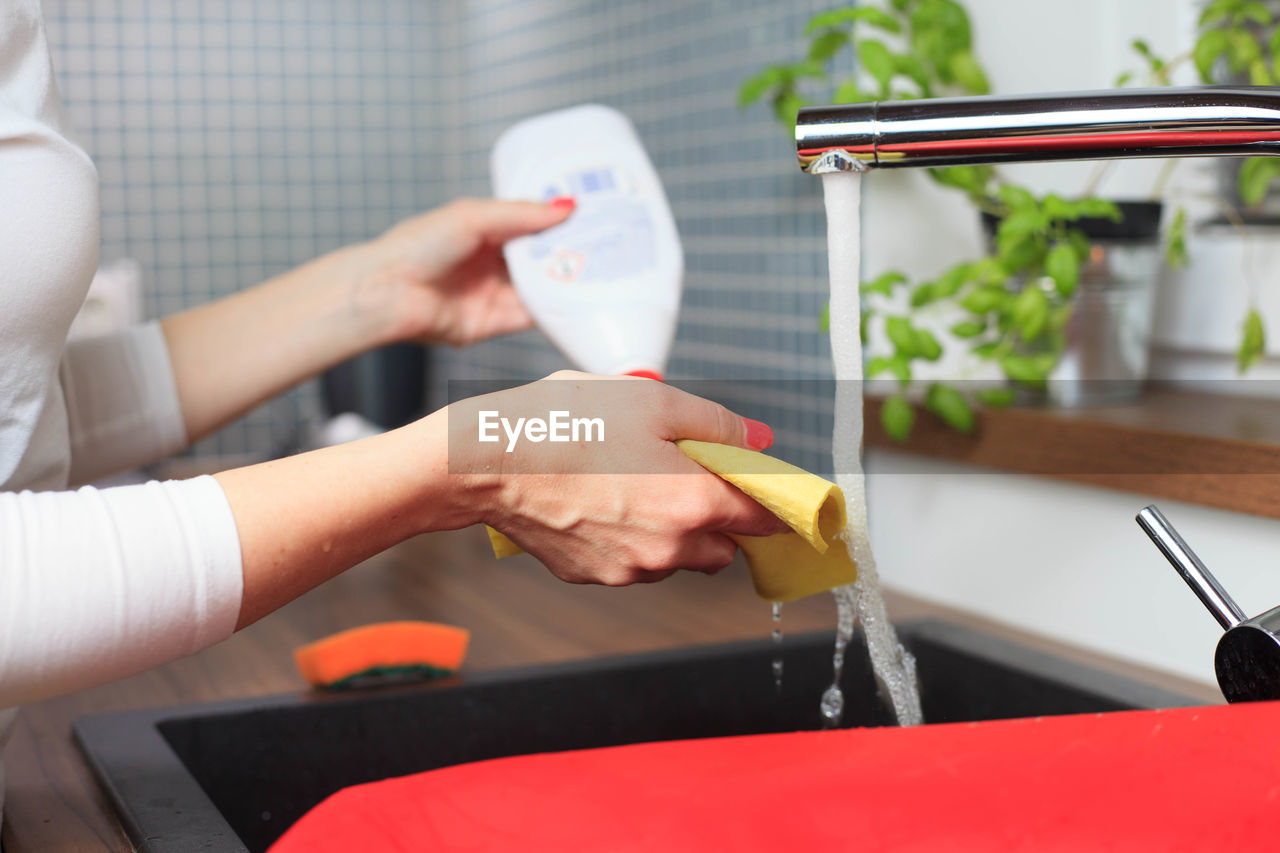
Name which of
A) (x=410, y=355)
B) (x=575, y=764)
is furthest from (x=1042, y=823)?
(x=410, y=355)

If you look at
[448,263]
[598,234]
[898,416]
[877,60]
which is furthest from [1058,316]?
[448,263]

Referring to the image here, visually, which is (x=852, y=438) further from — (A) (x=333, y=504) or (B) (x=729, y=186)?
(B) (x=729, y=186)

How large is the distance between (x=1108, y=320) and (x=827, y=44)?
353mm

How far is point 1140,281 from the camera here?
1000 millimetres

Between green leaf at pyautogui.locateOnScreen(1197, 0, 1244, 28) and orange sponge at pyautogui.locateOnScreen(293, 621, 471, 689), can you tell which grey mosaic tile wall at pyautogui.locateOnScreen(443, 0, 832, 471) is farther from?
orange sponge at pyautogui.locateOnScreen(293, 621, 471, 689)

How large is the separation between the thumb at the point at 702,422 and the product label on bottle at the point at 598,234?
1.02 feet

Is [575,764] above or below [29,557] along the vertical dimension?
below

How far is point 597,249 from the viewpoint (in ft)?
2.91

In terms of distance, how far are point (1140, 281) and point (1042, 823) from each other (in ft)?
2.15

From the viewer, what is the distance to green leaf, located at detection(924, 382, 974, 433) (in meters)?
0.98

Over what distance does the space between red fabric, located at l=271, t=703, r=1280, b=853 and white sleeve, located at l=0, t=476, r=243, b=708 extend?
0.30 ft

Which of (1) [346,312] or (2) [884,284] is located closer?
(1) [346,312]

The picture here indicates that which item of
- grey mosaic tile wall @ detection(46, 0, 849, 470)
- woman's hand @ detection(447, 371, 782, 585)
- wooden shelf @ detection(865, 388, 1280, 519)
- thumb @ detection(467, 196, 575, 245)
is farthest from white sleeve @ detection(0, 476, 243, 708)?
grey mosaic tile wall @ detection(46, 0, 849, 470)

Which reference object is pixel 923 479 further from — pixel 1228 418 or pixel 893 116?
pixel 893 116
